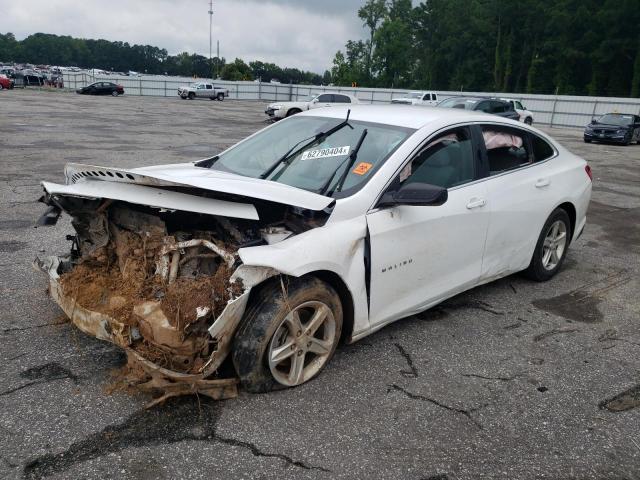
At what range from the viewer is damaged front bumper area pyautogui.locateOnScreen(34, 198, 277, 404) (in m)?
Answer: 2.85

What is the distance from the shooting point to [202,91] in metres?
49.9

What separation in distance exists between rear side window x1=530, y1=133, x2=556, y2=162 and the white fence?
3297 centimetres

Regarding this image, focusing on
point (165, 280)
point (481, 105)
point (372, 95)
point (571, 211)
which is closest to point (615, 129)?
point (481, 105)

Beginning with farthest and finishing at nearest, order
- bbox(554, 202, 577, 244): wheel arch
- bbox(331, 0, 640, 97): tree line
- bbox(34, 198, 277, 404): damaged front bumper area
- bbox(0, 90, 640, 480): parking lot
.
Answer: bbox(331, 0, 640, 97): tree line
bbox(554, 202, 577, 244): wheel arch
bbox(34, 198, 277, 404): damaged front bumper area
bbox(0, 90, 640, 480): parking lot

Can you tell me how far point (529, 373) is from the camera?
3.59 metres

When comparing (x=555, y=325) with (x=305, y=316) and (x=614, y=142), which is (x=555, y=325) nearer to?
(x=305, y=316)

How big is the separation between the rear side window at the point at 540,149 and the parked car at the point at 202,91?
4782 centimetres

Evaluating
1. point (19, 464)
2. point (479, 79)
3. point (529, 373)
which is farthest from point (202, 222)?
point (479, 79)

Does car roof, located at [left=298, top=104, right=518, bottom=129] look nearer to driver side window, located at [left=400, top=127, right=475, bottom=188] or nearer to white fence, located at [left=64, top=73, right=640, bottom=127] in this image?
driver side window, located at [left=400, top=127, right=475, bottom=188]

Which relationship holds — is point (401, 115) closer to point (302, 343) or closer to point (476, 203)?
point (476, 203)

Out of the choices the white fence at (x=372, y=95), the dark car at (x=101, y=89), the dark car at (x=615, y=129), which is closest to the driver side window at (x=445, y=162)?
the dark car at (x=615, y=129)

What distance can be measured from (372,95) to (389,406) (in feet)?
164

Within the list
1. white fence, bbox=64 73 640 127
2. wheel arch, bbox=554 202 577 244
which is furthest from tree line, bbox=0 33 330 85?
wheel arch, bbox=554 202 577 244

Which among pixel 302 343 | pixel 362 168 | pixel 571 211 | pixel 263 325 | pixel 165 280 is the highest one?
pixel 362 168
